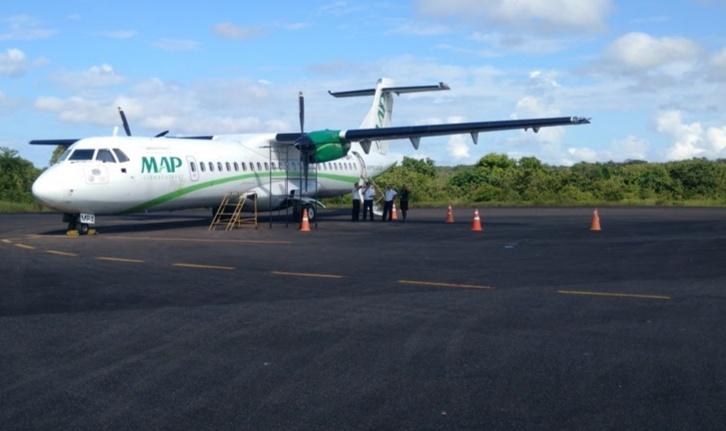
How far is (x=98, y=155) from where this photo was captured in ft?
76.7

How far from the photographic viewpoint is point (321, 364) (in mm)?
7512

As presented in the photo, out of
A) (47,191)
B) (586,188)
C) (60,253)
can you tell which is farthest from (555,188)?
(60,253)

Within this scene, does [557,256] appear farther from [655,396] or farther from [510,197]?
[510,197]

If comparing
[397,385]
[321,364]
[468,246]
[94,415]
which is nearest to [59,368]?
[94,415]

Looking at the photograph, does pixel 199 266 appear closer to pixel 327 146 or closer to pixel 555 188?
pixel 327 146

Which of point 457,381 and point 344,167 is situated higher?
point 344,167

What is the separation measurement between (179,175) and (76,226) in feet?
11.2

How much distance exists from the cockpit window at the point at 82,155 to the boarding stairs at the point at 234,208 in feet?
17.1

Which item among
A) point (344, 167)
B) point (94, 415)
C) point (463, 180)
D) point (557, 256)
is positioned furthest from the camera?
point (463, 180)

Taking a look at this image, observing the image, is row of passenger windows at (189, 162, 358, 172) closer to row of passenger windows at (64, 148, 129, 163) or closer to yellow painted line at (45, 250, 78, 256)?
row of passenger windows at (64, 148, 129, 163)

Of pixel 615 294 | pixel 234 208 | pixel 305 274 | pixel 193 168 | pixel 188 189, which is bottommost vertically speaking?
pixel 615 294

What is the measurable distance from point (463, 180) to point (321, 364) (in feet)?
208

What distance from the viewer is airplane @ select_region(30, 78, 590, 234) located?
22.9 m

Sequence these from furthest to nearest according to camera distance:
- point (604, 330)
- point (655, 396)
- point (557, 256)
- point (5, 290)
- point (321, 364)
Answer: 1. point (557, 256)
2. point (5, 290)
3. point (604, 330)
4. point (321, 364)
5. point (655, 396)
